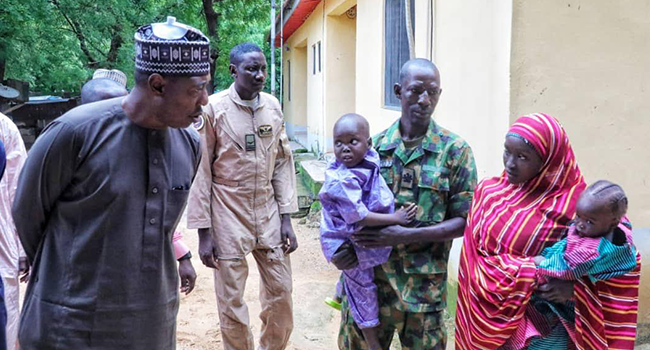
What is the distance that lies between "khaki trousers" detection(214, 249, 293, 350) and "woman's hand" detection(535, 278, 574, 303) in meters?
1.84

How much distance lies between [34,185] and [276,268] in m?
2.02

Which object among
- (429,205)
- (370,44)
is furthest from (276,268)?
(370,44)

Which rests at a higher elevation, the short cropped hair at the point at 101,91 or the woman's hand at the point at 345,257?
the short cropped hair at the point at 101,91

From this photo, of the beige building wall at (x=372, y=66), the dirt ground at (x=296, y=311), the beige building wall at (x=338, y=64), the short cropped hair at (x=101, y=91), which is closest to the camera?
the short cropped hair at (x=101, y=91)

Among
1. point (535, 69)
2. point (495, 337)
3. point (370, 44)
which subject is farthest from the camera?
point (370, 44)

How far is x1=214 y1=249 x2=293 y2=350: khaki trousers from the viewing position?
359 centimetres

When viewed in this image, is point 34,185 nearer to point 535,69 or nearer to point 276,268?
point 276,268

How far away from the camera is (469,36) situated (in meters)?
4.21

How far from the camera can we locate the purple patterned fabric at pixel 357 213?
261cm

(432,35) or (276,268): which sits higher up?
(432,35)

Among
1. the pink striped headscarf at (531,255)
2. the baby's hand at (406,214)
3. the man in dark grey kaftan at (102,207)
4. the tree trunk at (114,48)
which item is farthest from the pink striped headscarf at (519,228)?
the tree trunk at (114,48)

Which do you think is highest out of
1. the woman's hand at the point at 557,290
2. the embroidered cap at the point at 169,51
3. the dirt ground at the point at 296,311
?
the embroidered cap at the point at 169,51

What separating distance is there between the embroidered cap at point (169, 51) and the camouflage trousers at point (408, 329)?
1481 millimetres

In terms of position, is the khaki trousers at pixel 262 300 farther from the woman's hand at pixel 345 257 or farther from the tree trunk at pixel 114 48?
→ the tree trunk at pixel 114 48
